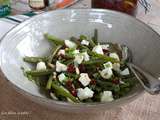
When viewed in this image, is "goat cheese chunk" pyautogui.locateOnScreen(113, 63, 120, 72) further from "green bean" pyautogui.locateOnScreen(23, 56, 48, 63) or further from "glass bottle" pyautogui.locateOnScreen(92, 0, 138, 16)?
"glass bottle" pyautogui.locateOnScreen(92, 0, 138, 16)

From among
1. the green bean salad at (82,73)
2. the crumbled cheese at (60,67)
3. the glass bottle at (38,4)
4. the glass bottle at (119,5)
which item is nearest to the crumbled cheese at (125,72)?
the green bean salad at (82,73)

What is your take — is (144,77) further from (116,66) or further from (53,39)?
(53,39)

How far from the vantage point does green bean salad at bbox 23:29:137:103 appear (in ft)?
2.21

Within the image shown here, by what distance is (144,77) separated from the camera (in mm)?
658

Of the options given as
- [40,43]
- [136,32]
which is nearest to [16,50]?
[40,43]

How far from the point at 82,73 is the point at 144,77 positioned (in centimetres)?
13

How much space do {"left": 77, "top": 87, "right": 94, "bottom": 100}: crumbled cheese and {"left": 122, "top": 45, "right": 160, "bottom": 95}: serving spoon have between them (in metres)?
0.10

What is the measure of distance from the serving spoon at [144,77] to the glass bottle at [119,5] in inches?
7.8

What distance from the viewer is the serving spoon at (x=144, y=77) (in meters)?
0.61

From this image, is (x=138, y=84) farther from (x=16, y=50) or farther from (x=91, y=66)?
(x=16, y=50)

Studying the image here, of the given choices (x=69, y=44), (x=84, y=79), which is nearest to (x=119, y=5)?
(x=69, y=44)

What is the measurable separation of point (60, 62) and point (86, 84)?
9cm

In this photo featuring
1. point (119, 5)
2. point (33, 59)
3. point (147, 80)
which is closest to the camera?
point (147, 80)

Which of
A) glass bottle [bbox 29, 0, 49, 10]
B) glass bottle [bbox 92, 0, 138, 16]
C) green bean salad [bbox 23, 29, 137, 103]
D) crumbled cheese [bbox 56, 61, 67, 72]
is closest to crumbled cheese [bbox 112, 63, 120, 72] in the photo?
green bean salad [bbox 23, 29, 137, 103]
